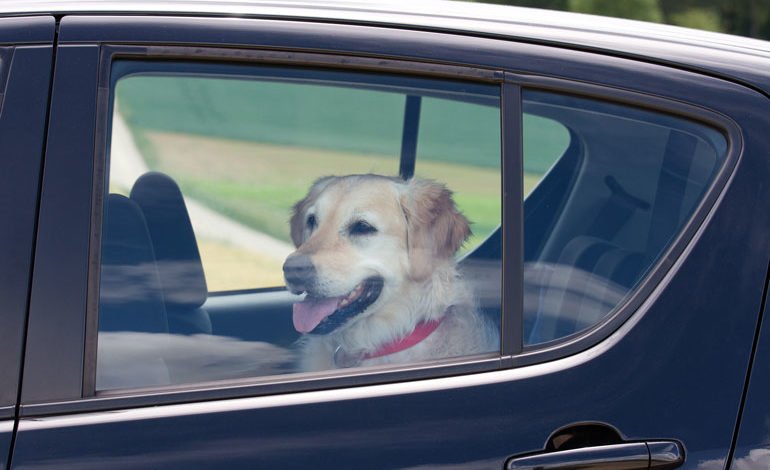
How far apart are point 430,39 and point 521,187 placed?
29cm

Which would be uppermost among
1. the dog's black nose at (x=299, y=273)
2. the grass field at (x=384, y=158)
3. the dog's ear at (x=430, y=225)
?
the grass field at (x=384, y=158)

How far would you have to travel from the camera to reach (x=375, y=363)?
155cm

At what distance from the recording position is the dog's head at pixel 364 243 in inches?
66.2

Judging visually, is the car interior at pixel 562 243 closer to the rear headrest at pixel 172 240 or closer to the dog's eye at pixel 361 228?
the rear headrest at pixel 172 240

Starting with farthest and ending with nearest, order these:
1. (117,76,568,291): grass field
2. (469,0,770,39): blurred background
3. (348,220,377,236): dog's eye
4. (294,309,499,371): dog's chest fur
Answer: (469,0,770,39): blurred background < (348,220,377,236): dog's eye < (117,76,568,291): grass field < (294,309,499,371): dog's chest fur

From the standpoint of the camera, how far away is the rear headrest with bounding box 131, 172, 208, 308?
1633 mm

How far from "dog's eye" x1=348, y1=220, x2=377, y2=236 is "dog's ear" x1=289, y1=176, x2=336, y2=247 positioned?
10 cm

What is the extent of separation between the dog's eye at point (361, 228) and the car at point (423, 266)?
0.44 ft

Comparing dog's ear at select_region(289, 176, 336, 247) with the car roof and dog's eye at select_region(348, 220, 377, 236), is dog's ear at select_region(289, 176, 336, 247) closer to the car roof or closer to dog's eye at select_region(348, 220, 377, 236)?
dog's eye at select_region(348, 220, 377, 236)

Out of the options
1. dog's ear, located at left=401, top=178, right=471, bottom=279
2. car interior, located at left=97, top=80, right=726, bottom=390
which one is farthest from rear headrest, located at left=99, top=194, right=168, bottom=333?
dog's ear, located at left=401, top=178, right=471, bottom=279

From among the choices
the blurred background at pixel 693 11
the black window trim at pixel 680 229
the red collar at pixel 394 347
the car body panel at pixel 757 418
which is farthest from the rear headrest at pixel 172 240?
the blurred background at pixel 693 11

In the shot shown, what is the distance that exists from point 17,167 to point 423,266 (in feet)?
2.25

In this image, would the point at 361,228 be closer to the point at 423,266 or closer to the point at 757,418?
the point at 423,266

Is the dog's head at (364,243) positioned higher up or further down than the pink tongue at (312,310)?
higher up
